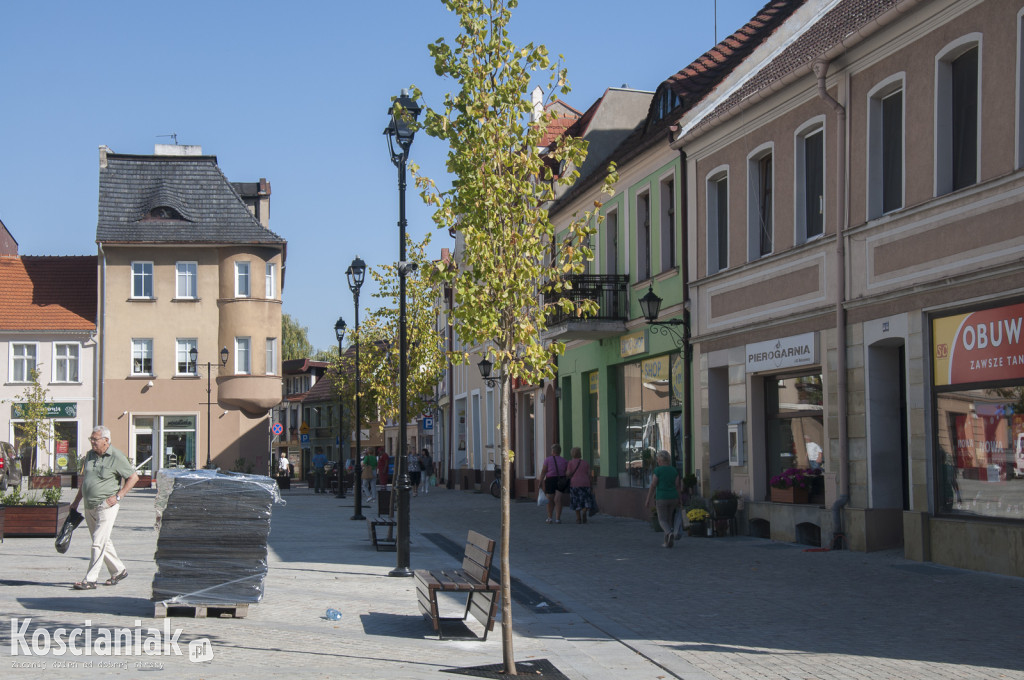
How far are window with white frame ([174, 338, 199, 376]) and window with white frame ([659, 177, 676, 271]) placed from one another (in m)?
29.4

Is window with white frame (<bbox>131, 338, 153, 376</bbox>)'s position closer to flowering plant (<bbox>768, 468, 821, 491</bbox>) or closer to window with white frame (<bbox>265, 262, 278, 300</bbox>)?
window with white frame (<bbox>265, 262, 278, 300</bbox>)

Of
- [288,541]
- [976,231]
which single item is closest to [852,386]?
[976,231]

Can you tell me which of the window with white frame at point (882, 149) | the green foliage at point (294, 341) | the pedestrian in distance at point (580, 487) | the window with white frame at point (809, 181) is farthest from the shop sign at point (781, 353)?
the green foliage at point (294, 341)

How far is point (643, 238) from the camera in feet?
83.6

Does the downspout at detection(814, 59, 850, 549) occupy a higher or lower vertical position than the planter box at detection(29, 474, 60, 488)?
higher

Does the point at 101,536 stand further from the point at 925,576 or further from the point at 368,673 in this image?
the point at 925,576

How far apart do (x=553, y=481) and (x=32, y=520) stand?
10244 millimetres

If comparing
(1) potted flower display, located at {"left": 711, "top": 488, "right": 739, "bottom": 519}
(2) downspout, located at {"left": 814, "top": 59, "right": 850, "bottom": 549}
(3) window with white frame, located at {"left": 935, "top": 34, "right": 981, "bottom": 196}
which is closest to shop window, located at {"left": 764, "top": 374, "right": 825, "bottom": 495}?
(1) potted flower display, located at {"left": 711, "top": 488, "right": 739, "bottom": 519}

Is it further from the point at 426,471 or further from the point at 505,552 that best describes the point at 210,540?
the point at 426,471

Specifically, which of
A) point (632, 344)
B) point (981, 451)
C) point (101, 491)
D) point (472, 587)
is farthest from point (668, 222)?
point (472, 587)

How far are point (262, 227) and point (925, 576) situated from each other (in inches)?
1591

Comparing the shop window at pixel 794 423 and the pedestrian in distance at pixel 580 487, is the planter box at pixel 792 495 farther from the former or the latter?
the pedestrian in distance at pixel 580 487

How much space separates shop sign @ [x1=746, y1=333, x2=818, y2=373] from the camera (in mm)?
17922

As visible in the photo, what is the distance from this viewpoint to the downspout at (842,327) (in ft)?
55.1
